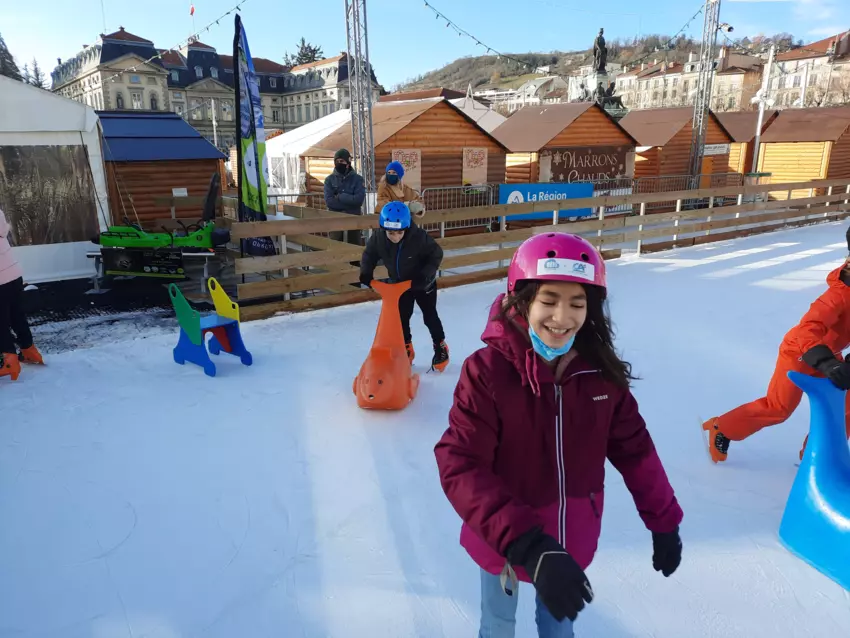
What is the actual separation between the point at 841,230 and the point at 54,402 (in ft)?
50.6

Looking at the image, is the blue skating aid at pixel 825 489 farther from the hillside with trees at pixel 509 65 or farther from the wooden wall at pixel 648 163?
the hillside with trees at pixel 509 65

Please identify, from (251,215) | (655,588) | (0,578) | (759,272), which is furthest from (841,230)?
(0,578)

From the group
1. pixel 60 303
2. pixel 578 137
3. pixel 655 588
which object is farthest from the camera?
pixel 578 137

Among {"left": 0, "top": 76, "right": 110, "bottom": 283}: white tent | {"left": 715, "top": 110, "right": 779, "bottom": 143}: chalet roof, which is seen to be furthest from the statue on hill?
{"left": 0, "top": 76, "right": 110, "bottom": 283}: white tent

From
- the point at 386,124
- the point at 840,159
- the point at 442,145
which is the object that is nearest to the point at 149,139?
the point at 386,124

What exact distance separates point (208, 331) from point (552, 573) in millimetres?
4421

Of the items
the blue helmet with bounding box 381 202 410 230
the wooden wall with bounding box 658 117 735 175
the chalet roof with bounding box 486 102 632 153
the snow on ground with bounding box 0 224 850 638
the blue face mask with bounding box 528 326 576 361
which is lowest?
the snow on ground with bounding box 0 224 850 638

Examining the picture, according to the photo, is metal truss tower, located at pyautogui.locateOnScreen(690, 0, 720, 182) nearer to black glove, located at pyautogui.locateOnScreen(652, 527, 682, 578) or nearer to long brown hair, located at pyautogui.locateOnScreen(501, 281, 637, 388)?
long brown hair, located at pyautogui.locateOnScreen(501, 281, 637, 388)

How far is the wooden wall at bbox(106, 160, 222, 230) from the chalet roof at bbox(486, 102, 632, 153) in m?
8.65

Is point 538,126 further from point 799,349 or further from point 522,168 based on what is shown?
point 799,349

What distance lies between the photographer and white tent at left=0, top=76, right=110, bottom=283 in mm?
8391

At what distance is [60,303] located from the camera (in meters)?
7.54

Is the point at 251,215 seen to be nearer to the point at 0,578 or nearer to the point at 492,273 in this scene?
the point at 492,273

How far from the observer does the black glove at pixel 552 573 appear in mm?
1233
